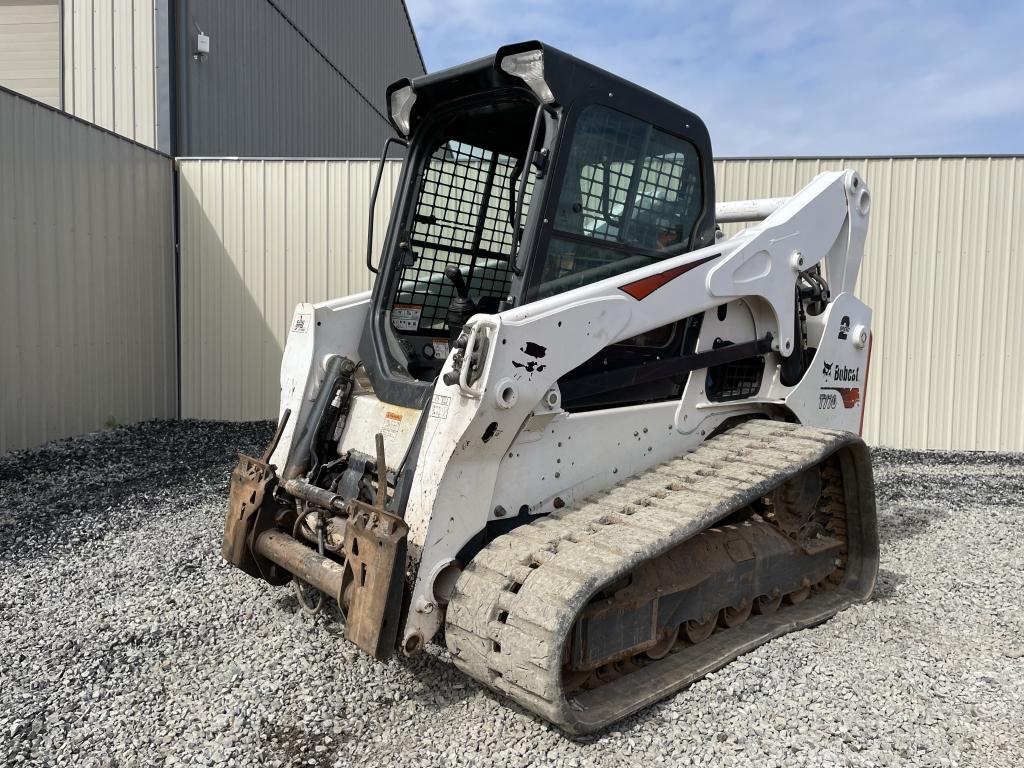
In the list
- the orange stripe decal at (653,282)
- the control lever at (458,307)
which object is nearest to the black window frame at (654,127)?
the orange stripe decal at (653,282)

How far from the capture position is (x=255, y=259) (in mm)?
10328

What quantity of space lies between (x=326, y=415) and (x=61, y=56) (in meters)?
9.30

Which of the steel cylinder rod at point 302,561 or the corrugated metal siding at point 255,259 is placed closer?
the steel cylinder rod at point 302,561

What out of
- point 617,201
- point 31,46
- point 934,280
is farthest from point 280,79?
point 617,201

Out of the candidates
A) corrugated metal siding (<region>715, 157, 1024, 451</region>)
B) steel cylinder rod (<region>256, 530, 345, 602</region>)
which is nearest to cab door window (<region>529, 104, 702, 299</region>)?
steel cylinder rod (<region>256, 530, 345, 602</region>)

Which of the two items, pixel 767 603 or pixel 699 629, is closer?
pixel 699 629

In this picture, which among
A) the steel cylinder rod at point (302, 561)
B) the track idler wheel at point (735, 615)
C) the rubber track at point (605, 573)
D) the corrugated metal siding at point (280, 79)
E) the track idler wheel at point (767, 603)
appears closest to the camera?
the rubber track at point (605, 573)

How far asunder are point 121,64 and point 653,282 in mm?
9536

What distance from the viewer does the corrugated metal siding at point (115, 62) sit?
10344 mm

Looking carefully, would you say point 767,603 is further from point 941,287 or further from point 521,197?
point 941,287

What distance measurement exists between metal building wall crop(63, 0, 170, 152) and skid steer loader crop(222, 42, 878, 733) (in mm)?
7572

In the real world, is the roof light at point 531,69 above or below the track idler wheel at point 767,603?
above

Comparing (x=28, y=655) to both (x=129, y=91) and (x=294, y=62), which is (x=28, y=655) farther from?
(x=294, y=62)

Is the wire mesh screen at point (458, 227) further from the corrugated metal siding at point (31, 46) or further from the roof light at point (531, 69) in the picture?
the corrugated metal siding at point (31, 46)
